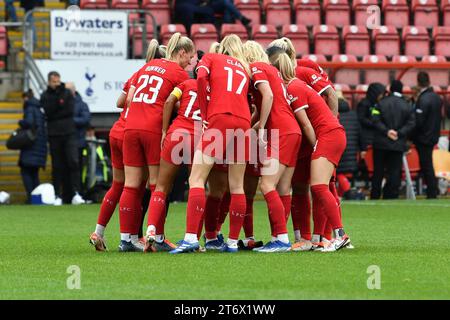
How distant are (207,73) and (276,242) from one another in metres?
1.74

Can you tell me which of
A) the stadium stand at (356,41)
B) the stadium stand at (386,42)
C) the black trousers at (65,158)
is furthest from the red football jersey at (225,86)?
the stadium stand at (386,42)

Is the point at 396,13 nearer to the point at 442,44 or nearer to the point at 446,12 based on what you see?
the point at 446,12

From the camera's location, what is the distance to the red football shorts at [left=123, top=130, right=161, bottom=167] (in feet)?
40.2

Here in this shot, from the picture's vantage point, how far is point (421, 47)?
27359mm

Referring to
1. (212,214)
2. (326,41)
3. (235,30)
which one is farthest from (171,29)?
(212,214)

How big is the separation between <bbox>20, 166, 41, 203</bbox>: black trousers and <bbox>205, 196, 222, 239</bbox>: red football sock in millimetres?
10114

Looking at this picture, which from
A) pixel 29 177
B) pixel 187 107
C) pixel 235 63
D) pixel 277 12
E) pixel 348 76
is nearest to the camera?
pixel 235 63

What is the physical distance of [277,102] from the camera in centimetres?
1214

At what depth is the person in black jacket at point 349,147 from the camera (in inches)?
894

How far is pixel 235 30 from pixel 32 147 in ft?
19.9
